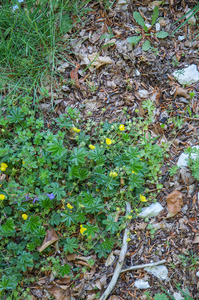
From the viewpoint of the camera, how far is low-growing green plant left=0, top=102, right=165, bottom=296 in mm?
2086

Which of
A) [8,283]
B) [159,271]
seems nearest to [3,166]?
[8,283]

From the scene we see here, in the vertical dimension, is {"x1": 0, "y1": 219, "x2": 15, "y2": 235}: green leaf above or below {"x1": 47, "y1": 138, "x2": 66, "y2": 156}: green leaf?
below

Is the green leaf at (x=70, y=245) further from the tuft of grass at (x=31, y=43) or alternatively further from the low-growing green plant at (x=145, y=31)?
the low-growing green plant at (x=145, y=31)

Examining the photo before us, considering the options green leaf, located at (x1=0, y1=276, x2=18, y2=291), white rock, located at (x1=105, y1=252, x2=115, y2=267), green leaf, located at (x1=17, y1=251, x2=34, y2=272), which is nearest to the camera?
green leaf, located at (x1=0, y1=276, x2=18, y2=291)

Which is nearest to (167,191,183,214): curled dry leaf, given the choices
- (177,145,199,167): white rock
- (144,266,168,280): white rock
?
(177,145,199,167): white rock

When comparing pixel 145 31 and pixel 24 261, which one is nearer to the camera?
pixel 24 261

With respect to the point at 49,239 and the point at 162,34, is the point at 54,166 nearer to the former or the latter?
the point at 49,239

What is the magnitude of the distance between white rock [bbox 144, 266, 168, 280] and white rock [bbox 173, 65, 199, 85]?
1.88m

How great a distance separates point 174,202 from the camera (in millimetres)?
2273

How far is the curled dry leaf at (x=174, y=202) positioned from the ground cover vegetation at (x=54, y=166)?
5.6 inches

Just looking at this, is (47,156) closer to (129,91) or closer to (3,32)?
(129,91)

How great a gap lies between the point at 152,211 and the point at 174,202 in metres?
0.23

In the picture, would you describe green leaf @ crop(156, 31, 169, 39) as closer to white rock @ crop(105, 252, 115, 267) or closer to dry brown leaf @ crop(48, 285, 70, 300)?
white rock @ crop(105, 252, 115, 267)

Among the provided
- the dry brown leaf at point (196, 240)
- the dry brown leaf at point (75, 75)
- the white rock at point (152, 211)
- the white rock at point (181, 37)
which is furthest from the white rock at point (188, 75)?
the dry brown leaf at point (196, 240)
